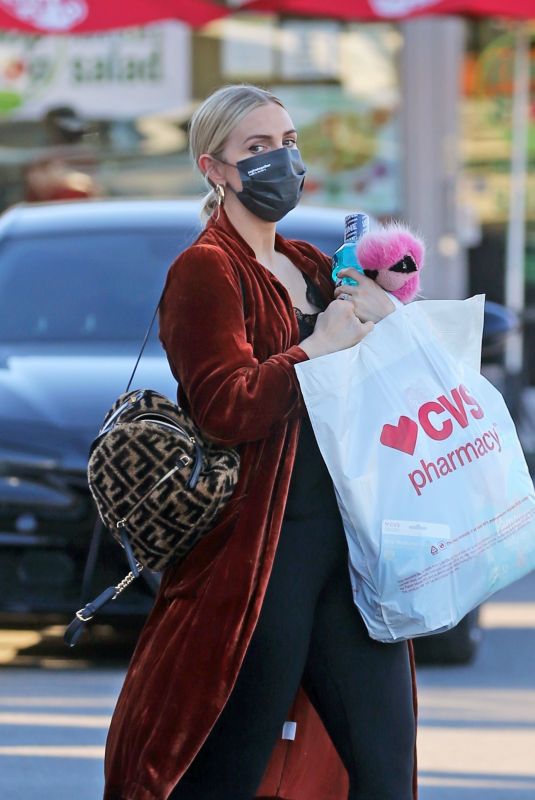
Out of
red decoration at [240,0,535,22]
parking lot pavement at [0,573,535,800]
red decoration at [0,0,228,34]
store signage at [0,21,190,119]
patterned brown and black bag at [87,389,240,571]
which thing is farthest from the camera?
store signage at [0,21,190,119]

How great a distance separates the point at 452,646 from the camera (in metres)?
6.01

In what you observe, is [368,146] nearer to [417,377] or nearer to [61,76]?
[61,76]

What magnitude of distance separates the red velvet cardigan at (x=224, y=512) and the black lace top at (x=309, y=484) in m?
0.04

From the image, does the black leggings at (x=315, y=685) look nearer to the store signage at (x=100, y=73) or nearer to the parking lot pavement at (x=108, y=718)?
the parking lot pavement at (x=108, y=718)

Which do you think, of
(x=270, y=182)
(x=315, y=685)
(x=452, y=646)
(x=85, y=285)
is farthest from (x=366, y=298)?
(x=85, y=285)

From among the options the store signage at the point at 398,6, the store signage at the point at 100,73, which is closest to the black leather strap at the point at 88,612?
the store signage at the point at 398,6

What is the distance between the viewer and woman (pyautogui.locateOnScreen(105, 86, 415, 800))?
2982 mm

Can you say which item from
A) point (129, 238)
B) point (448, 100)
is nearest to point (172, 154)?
point (448, 100)

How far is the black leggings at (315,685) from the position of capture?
3.03m

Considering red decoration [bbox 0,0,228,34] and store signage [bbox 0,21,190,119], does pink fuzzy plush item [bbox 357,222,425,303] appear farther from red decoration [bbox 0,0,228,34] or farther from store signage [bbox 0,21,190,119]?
store signage [bbox 0,21,190,119]

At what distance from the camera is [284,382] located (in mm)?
2979

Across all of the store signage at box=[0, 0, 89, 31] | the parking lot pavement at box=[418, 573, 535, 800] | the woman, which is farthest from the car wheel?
the store signage at box=[0, 0, 89, 31]

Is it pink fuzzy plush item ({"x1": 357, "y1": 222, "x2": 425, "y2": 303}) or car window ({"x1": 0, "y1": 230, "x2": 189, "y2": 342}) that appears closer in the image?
pink fuzzy plush item ({"x1": 357, "y1": 222, "x2": 425, "y2": 303})

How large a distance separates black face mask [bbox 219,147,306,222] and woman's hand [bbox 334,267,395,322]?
0.55 ft
